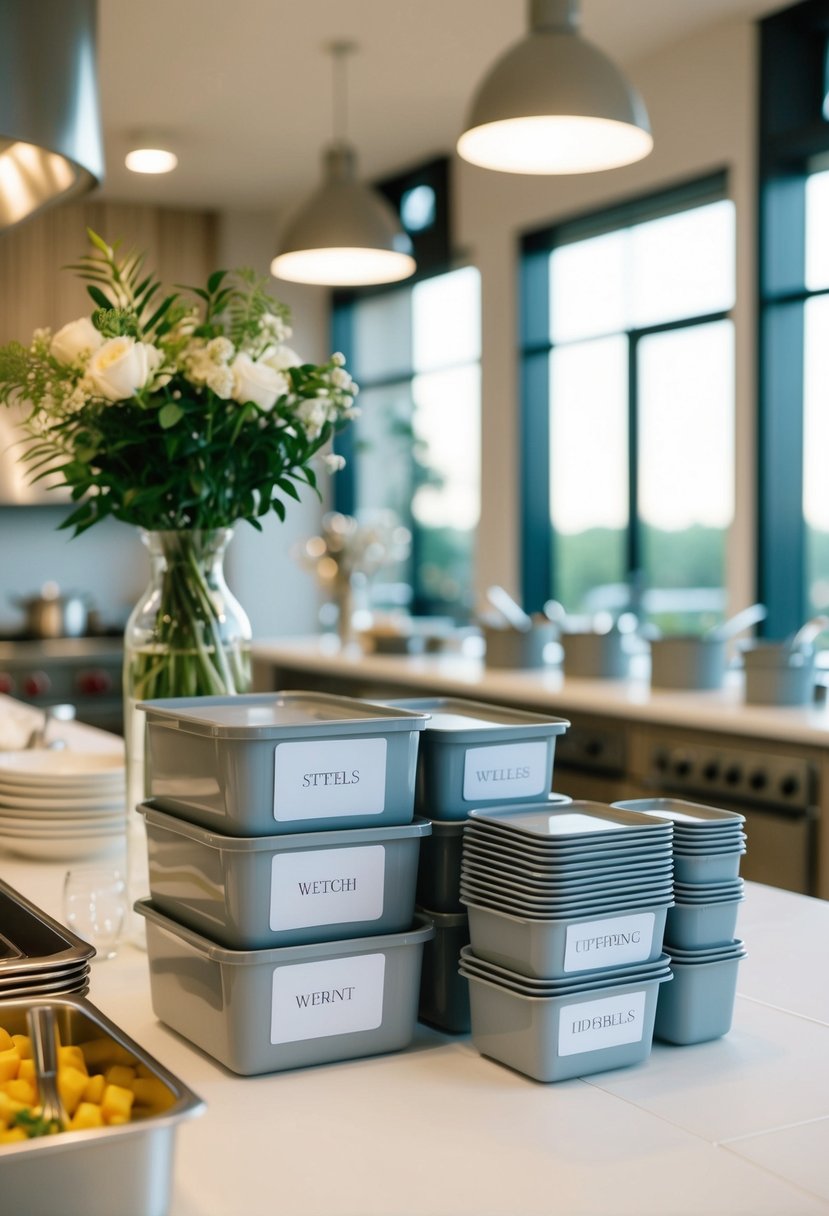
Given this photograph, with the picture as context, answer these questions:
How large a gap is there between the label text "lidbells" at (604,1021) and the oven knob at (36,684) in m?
4.48

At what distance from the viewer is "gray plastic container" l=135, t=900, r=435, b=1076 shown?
98cm

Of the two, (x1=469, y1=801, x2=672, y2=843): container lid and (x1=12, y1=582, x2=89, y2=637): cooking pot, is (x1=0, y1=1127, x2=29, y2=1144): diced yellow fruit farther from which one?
(x1=12, y1=582, x2=89, y2=637): cooking pot

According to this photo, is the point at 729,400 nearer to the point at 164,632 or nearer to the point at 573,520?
the point at 573,520

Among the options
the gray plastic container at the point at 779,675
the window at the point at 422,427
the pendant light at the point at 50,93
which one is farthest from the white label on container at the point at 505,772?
the window at the point at 422,427

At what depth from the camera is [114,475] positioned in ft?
4.46

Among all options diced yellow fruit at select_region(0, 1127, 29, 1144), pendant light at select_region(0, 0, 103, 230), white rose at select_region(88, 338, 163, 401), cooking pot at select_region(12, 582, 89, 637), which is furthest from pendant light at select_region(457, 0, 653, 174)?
cooking pot at select_region(12, 582, 89, 637)

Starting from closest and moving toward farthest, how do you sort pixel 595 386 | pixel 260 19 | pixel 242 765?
1. pixel 242 765
2. pixel 260 19
3. pixel 595 386

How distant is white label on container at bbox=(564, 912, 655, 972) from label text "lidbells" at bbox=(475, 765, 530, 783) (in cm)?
18

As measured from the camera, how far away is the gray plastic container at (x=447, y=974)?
3.55 ft

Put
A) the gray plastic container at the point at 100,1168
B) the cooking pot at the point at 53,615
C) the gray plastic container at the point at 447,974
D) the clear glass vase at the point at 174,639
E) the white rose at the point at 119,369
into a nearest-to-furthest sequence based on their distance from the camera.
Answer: the gray plastic container at the point at 100,1168 → the gray plastic container at the point at 447,974 → the white rose at the point at 119,369 → the clear glass vase at the point at 174,639 → the cooking pot at the point at 53,615

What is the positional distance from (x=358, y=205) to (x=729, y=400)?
1.48 m

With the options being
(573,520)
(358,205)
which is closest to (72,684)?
(573,520)

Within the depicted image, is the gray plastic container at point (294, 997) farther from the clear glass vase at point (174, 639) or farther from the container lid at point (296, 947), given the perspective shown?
the clear glass vase at point (174, 639)

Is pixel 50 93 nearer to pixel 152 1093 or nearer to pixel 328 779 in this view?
pixel 328 779
